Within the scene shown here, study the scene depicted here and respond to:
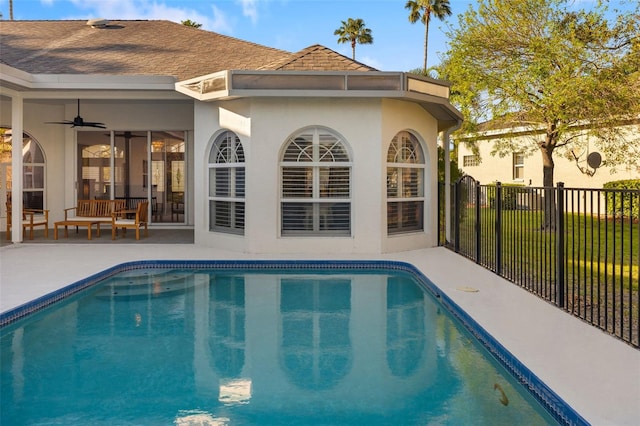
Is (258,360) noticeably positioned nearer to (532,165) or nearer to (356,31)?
(532,165)

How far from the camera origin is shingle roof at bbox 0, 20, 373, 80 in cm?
1289

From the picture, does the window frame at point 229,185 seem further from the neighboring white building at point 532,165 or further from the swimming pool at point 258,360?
the neighboring white building at point 532,165

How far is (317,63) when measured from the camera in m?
12.0

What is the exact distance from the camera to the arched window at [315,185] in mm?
11484

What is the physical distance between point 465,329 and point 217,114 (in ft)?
26.4

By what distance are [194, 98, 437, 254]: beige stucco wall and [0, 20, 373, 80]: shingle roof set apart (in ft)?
3.87

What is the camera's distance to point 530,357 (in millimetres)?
4746

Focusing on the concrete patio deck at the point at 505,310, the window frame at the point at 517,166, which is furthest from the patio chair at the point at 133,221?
the window frame at the point at 517,166

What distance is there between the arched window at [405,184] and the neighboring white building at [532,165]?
6992mm

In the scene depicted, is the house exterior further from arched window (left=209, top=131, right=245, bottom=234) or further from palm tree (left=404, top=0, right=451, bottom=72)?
palm tree (left=404, top=0, right=451, bottom=72)

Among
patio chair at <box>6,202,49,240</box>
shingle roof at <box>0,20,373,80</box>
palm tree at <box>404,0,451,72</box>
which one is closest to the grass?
shingle roof at <box>0,20,373,80</box>

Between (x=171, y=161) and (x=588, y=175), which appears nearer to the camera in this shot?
(x=171, y=161)

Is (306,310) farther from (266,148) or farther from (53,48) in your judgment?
(53,48)

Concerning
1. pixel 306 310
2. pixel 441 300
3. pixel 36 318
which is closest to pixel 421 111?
pixel 441 300
